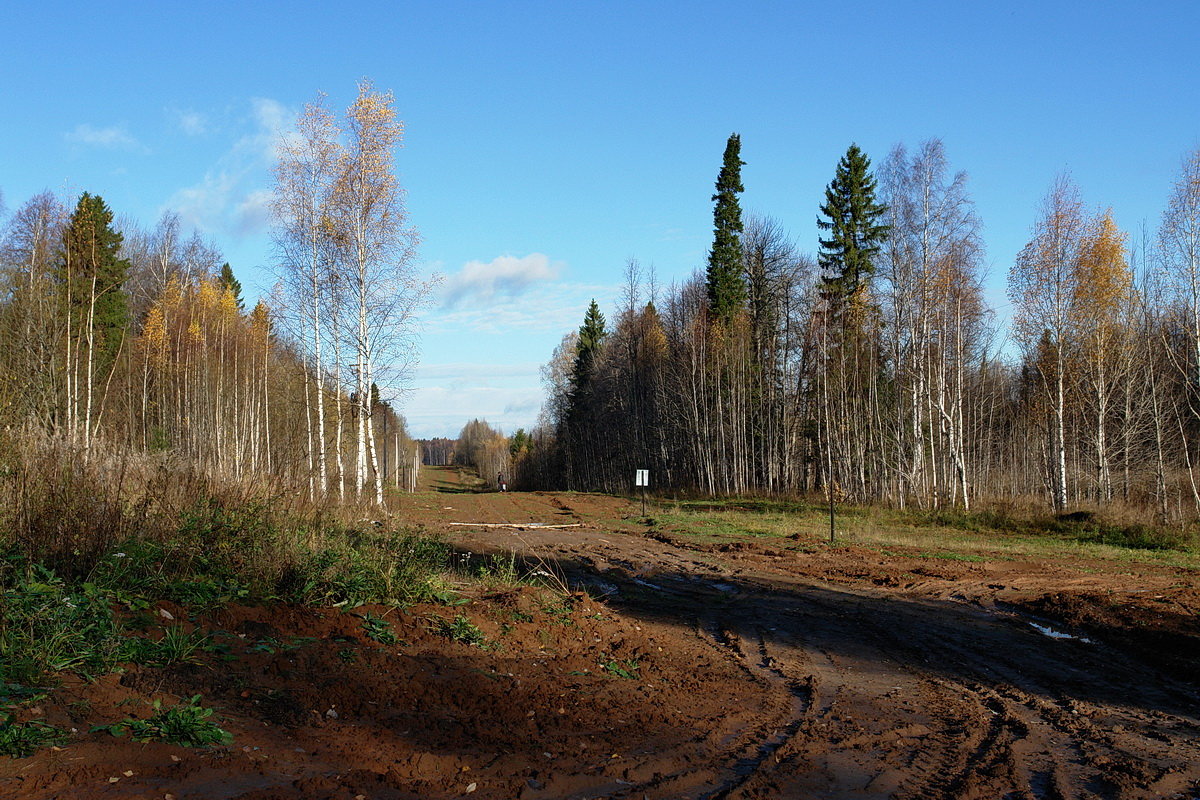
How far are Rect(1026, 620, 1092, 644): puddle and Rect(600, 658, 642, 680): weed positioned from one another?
21.5 ft

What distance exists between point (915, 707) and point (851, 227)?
107ft

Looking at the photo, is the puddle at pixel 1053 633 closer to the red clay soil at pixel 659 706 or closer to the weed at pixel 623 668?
the red clay soil at pixel 659 706

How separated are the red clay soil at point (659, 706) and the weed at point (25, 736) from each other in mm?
73

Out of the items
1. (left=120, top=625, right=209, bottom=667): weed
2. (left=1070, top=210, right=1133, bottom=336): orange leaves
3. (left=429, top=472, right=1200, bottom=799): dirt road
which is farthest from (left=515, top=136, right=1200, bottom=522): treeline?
(left=120, top=625, right=209, bottom=667): weed

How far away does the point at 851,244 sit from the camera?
36531 mm

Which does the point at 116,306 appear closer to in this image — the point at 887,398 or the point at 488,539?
the point at 488,539

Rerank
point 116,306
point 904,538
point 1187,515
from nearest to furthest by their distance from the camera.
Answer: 1. point 904,538
2. point 1187,515
3. point 116,306

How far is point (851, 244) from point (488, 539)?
2463cm

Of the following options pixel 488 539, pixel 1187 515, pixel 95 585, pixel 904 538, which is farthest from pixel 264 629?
pixel 1187 515

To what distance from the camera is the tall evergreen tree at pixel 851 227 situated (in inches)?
1430

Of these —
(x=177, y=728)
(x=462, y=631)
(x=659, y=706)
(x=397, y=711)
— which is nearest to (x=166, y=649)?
(x=177, y=728)

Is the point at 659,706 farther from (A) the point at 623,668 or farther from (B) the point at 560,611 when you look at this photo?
(B) the point at 560,611

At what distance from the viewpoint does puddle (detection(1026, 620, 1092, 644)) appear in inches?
418

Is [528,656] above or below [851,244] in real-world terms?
below
